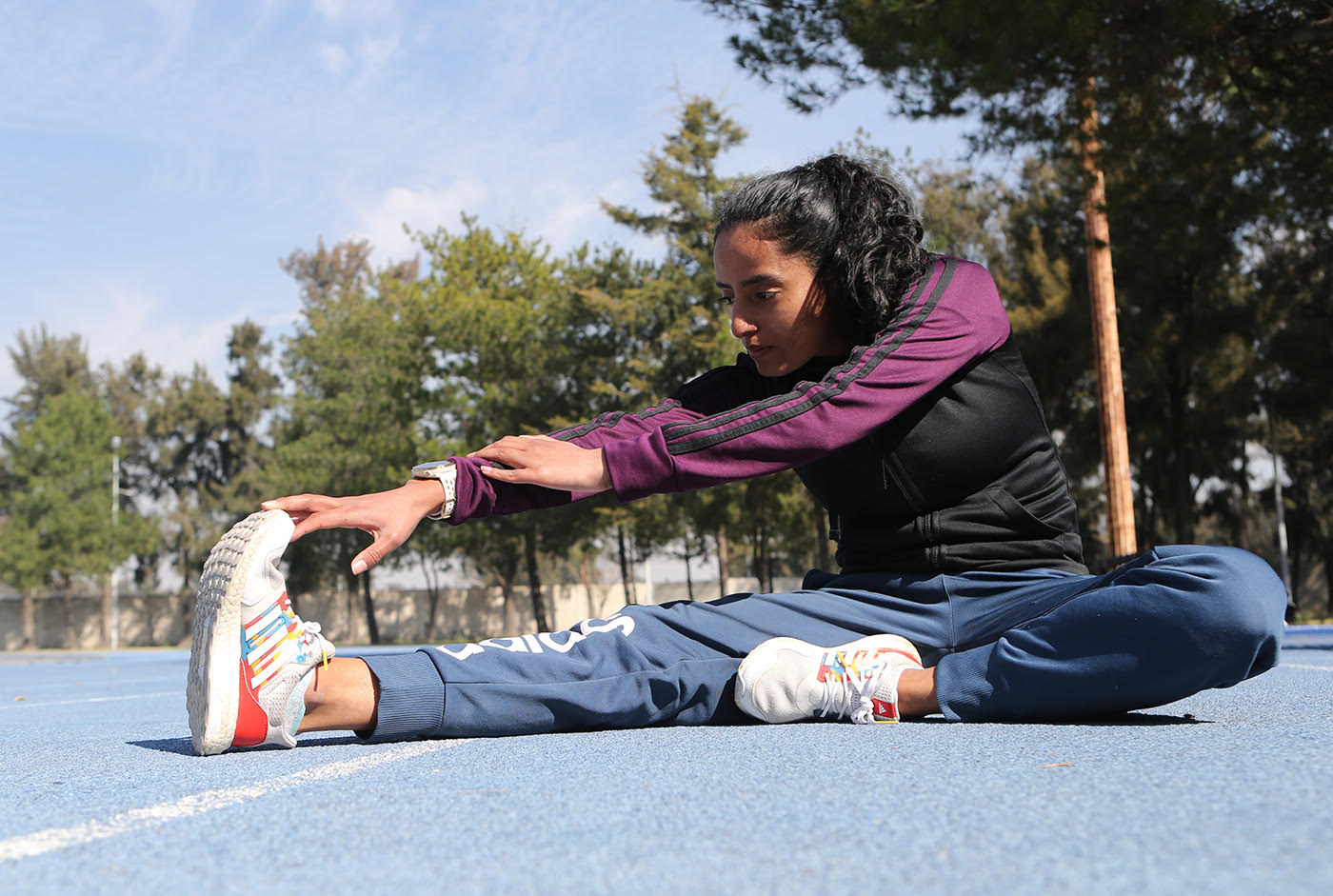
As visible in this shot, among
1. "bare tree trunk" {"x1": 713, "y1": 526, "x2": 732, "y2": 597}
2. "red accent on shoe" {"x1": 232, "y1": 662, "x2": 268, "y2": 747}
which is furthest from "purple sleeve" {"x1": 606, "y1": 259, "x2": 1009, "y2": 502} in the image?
"bare tree trunk" {"x1": 713, "y1": 526, "x2": 732, "y2": 597}

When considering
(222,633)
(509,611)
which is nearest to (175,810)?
(222,633)

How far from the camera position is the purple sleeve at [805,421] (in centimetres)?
219

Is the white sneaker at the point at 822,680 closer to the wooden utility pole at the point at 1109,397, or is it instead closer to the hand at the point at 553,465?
the hand at the point at 553,465

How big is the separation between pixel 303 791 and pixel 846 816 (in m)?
0.83

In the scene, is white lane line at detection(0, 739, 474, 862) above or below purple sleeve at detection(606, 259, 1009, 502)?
below

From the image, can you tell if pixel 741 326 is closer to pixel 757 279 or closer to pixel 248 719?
pixel 757 279

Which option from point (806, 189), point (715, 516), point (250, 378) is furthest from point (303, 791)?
point (250, 378)

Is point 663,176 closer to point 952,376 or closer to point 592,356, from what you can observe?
point 592,356

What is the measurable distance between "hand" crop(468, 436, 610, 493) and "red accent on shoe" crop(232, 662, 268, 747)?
635 mm

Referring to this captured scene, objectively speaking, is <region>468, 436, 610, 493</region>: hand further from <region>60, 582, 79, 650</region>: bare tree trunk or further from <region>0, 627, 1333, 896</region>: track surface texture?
<region>60, 582, 79, 650</region>: bare tree trunk

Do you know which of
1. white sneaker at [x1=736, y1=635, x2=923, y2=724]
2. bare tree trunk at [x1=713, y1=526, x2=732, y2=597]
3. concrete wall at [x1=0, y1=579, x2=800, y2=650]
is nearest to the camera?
white sneaker at [x1=736, y1=635, x2=923, y2=724]

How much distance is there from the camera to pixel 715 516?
87.1 ft

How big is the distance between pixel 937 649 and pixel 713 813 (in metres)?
1.28

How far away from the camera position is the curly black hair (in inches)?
99.0
